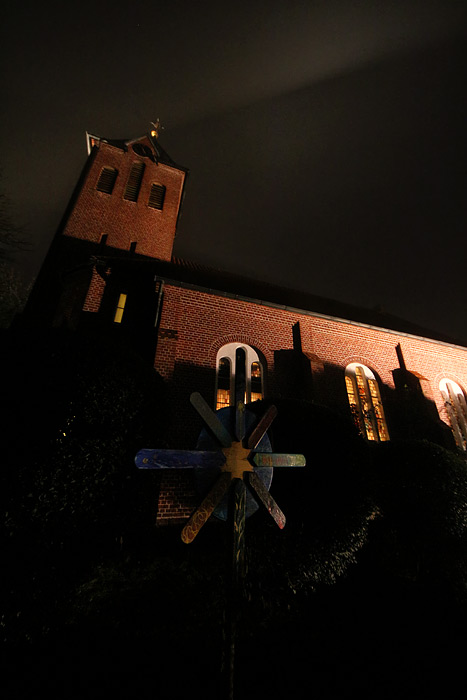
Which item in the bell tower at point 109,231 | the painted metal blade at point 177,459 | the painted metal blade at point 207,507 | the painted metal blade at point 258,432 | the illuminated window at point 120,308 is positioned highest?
the bell tower at point 109,231

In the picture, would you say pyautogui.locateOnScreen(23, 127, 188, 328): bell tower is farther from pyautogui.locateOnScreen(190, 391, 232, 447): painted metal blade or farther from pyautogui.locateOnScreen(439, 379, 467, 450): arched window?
pyautogui.locateOnScreen(439, 379, 467, 450): arched window

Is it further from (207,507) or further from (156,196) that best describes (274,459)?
(156,196)

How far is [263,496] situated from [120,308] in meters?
10.6

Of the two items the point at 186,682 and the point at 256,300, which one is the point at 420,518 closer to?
the point at 186,682

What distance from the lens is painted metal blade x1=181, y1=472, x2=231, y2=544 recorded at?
2381mm

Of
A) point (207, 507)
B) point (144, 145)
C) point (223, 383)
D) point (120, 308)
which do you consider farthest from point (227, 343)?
point (144, 145)

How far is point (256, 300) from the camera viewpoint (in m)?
11.5

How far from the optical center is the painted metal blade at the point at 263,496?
287 cm

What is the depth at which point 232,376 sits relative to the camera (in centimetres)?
1016

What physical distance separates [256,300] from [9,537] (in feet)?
31.1

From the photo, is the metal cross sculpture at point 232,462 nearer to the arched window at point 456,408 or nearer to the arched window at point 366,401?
the arched window at point 366,401

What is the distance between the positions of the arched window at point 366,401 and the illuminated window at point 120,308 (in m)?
9.13

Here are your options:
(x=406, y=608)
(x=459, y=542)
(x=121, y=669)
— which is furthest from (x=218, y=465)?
(x=459, y=542)

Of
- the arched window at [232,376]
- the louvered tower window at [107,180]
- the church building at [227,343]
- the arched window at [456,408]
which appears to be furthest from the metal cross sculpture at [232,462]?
the louvered tower window at [107,180]
